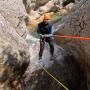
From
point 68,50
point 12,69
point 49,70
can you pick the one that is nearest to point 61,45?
point 68,50

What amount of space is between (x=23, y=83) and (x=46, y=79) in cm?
111

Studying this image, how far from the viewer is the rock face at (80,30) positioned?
11742 millimetres

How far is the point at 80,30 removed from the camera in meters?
12.1

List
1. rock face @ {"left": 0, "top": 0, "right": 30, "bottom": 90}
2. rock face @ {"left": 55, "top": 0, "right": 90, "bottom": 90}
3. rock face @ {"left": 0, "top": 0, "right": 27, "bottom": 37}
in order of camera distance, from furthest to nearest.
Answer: rock face @ {"left": 0, "top": 0, "right": 27, "bottom": 37}
rock face @ {"left": 55, "top": 0, "right": 90, "bottom": 90}
rock face @ {"left": 0, "top": 0, "right": 30, "bottom": 90}

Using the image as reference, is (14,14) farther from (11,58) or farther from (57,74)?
(57,74)

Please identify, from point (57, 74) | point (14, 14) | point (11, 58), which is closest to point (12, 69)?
point (11, 58)

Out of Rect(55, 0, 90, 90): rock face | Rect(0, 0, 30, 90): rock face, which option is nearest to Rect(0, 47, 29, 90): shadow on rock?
Rect(0, 0, 30, 90): rock face

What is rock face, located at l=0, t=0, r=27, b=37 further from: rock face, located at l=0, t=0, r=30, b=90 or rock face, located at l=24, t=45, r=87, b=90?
rock face, located at l=24, t=45, r=87, b=90

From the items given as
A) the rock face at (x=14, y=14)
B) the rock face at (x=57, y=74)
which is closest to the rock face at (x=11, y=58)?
the rock face at (x=57, y=74)

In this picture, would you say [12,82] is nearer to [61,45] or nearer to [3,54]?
[3,54]

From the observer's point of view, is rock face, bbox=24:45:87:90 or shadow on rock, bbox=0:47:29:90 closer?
shadow on rock, bbox=0:47:29:90

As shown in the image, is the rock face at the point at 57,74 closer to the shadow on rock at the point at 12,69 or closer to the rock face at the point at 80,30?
the rock face at the point at 80,30

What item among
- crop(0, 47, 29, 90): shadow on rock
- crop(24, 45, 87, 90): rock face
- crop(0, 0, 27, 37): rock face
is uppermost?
crop(0, 0, 27, 37): rock face

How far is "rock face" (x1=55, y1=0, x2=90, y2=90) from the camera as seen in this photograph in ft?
38.5
